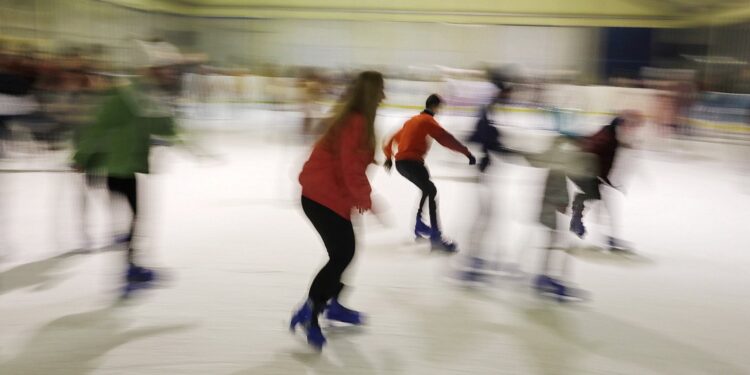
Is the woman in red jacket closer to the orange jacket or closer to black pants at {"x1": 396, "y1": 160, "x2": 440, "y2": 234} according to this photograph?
the orange jacket

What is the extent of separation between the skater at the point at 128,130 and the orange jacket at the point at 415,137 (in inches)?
55.3

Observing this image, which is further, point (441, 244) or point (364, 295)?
point (441, 244)

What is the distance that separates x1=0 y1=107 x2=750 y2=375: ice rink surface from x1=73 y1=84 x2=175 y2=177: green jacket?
74 cm

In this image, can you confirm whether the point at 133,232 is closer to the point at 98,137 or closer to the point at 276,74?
the point at 98,137

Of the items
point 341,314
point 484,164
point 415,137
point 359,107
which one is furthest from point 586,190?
point 359,107

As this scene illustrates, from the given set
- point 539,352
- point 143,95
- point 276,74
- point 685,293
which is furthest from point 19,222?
point 276,74

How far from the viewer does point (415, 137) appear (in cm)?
416

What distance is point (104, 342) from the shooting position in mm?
2805

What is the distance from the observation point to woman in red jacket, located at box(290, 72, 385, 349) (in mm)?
2555

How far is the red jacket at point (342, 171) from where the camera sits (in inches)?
100

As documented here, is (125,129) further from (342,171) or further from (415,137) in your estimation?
(415,137)

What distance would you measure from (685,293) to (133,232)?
321cm

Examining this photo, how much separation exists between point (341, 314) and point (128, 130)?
4.71 ft

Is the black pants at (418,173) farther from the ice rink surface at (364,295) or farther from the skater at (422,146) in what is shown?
the ice rink surface at (364,295)
